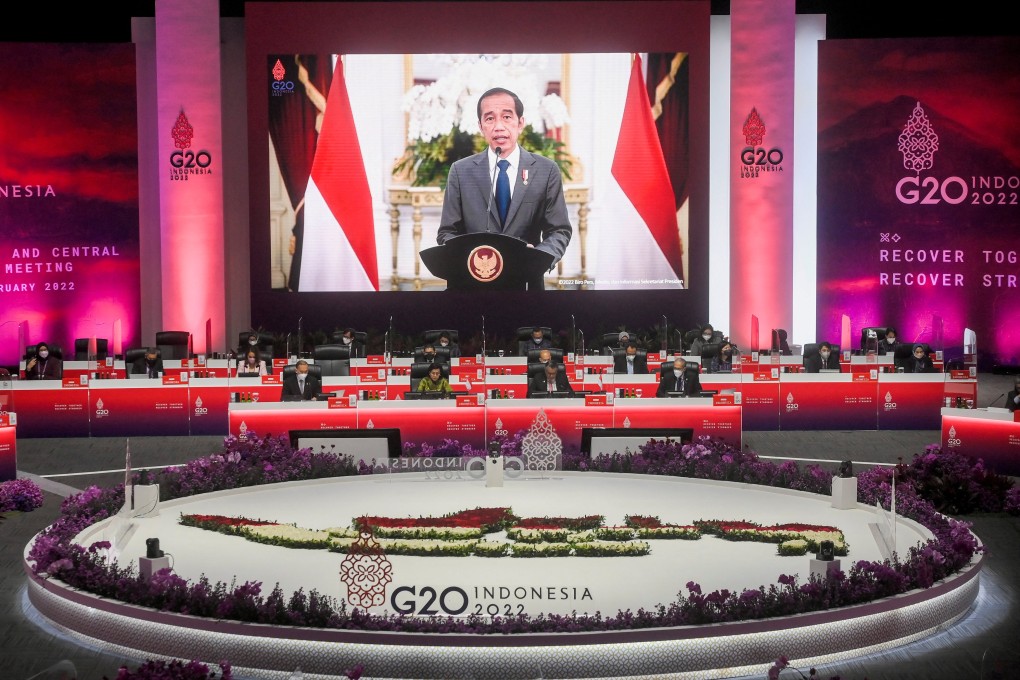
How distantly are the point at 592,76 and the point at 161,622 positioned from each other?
53.9ft

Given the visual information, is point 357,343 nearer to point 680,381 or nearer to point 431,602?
point 680,381

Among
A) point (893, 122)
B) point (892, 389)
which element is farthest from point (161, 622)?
point (893, 122)

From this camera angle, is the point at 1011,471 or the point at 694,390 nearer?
the point at 1011,471

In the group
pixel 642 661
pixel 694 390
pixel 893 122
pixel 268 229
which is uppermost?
pixel 893 122

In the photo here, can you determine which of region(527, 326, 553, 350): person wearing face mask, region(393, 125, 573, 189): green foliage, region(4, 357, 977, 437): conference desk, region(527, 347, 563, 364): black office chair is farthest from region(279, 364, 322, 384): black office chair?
region(393, 125, 573, 189): green foliage

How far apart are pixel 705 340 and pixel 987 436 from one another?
6.67 m

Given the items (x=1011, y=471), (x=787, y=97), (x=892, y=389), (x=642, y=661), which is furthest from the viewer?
(x=787, y=97)

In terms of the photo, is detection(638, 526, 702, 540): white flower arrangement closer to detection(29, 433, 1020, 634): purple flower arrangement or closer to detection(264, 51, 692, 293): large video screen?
detection(29, 433, 1020, 634): purple flower arrangement

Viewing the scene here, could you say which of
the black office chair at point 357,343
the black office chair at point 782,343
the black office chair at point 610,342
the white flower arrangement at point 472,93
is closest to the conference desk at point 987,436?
the black office chair at point 610,342

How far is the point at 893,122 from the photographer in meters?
23.3

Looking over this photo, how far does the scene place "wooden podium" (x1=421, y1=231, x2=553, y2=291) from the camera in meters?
22.3

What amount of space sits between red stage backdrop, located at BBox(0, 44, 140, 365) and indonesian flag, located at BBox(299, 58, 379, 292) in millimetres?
3504

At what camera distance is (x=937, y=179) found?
76.2 feet

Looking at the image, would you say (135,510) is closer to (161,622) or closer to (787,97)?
(161,622)
